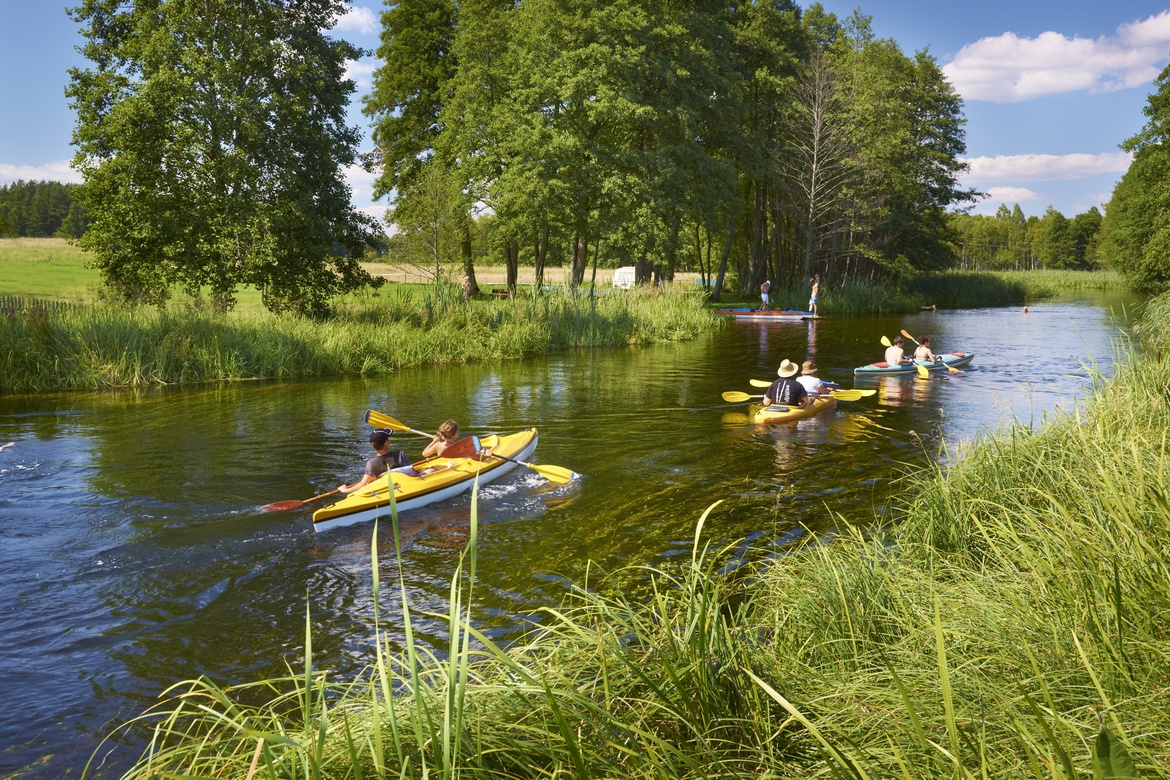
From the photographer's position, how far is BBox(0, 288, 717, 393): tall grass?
15.6 metres

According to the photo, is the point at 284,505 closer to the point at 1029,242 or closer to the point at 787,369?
the point at 787,369

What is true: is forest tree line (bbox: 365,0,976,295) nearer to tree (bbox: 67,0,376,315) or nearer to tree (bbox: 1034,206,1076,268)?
tree (bbox: 67,0,376,315)

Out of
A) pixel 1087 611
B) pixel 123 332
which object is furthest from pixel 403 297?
pixel 1087 611

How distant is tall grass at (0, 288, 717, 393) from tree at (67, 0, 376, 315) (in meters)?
1.87

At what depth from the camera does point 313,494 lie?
9.12m

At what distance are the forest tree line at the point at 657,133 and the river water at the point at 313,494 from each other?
48.8 ft

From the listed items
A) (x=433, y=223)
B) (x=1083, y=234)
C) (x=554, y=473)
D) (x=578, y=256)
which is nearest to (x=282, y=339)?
(x=554, y=473)

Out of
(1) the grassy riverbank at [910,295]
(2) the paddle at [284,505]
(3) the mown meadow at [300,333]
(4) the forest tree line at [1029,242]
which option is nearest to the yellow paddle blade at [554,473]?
(2) the paddle at [284,505]

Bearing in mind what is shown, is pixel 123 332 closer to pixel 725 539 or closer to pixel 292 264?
pixel 292 264

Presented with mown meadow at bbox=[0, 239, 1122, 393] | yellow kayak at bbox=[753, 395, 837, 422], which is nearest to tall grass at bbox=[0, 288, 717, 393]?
mown meadow at bbox=[0, 239, 1122, 393]

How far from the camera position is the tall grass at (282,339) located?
15609 millimetres

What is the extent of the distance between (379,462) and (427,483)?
0.66 metres

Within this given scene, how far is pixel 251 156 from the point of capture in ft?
67.1

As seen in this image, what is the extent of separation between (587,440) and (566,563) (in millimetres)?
4791
